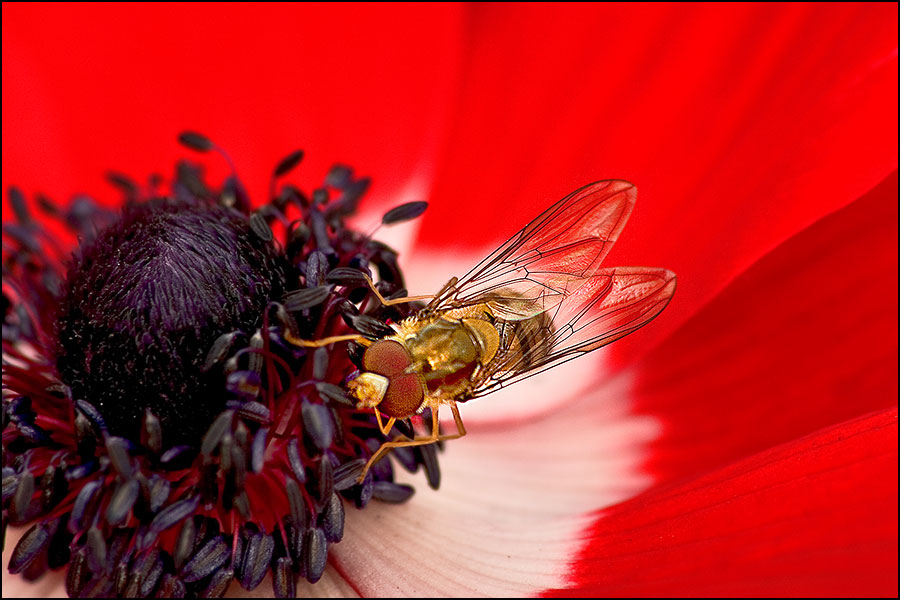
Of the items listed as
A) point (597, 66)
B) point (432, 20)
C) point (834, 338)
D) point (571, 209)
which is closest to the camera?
point (571, 209)

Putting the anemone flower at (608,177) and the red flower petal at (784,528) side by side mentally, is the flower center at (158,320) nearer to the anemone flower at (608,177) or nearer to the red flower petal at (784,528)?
the anemone flower at (608,177)

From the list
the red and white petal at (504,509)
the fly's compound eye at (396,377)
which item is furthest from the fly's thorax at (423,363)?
the red and white petal at (504,509)

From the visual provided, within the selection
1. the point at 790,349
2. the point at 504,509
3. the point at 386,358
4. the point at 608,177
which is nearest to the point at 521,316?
the point at 386,358

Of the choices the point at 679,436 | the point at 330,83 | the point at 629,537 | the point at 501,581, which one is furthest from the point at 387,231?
the point at 629,537

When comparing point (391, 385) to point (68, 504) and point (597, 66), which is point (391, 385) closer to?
point (68, 504)

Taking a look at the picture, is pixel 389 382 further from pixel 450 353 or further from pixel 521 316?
pixel 521 316
